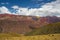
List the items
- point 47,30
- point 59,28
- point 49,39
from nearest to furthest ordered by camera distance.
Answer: point 49,39 < point 59,28 < point 47,30

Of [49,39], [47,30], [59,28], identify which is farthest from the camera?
[47,30]

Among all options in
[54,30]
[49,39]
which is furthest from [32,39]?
[54,30]

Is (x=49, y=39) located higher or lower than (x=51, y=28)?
higher

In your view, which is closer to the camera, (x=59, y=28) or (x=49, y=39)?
(x=49, y=39)

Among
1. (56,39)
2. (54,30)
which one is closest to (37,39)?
(56,39)

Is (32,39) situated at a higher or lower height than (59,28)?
higher

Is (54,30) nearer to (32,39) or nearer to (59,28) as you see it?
(59,28)

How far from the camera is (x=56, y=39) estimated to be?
3512 cm

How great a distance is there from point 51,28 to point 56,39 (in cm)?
10426

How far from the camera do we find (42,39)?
3478 centimetres

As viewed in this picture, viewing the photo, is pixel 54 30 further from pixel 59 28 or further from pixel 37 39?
pixel 37 39

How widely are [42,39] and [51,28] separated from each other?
105 metres

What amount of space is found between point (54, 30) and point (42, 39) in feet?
326

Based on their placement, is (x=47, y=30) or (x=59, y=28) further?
(x=47, y=30)
